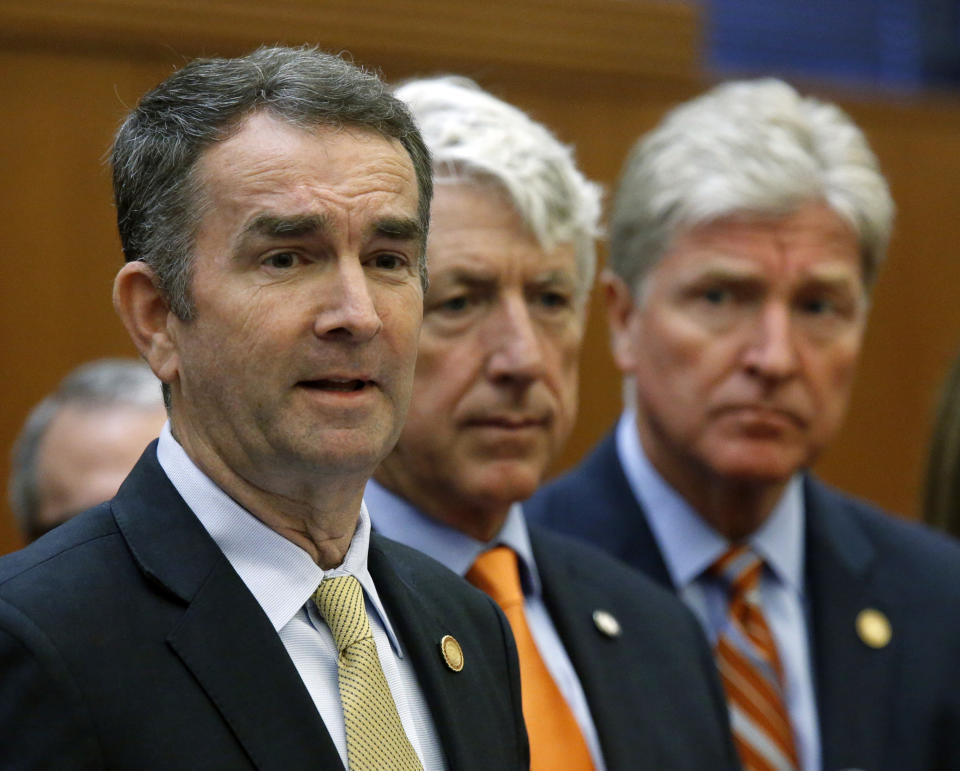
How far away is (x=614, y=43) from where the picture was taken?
15.8 feet

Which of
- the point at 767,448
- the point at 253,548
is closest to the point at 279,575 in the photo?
the point at 253,548

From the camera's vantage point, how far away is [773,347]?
291 cm

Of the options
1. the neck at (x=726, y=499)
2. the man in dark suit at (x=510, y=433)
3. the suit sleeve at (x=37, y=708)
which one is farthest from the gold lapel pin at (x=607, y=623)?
the suit sleeve at (x=37, y=708)

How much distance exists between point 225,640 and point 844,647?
1.67m

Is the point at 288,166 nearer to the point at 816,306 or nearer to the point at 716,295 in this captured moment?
the point at 716,295

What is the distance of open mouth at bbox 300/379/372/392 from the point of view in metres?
1.58

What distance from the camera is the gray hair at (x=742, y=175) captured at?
2996 millimetres

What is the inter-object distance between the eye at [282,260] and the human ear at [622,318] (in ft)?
5.30

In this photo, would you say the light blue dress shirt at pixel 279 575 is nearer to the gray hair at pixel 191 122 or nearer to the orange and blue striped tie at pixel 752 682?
the gray hair at pixel 191 122

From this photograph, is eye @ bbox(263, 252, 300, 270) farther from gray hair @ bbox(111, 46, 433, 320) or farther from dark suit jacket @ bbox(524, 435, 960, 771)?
dark suit jacket @ bbox(524, 435, 960, 771)

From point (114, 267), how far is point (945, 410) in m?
2.16

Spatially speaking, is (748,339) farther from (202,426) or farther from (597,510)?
(202,426)

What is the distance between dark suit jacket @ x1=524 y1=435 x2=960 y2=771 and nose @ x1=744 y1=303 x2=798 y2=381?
340mm

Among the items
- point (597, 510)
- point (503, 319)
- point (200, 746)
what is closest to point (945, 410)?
point (597, 510)
